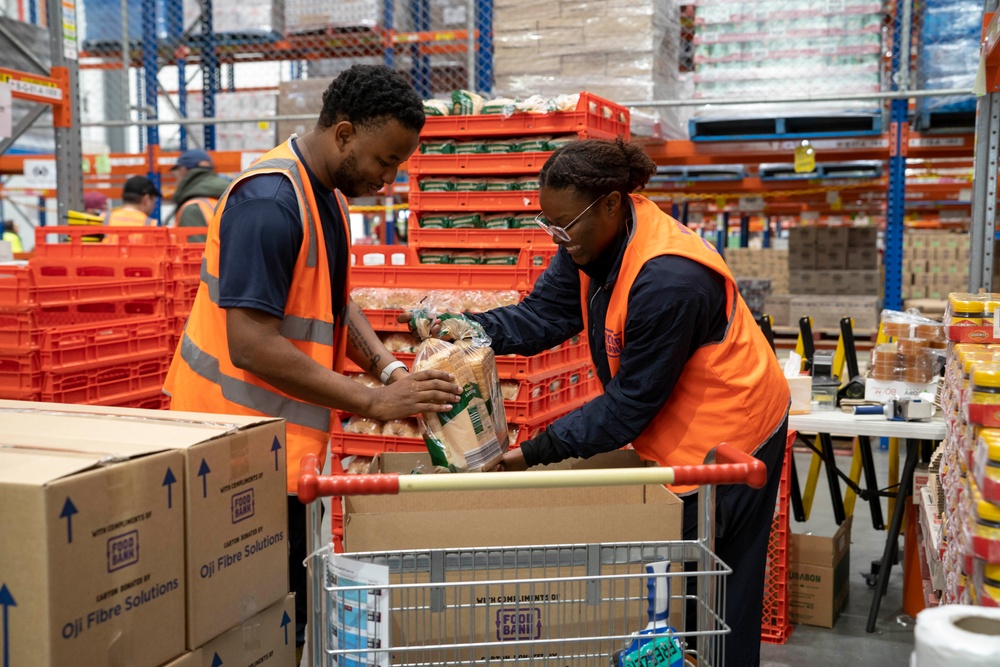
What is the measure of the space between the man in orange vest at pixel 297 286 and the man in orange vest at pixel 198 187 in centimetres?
455

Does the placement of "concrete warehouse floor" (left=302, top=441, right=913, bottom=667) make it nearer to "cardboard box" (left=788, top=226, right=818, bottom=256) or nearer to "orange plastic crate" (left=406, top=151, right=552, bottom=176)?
"orange plastic crate" (left=406, top=151, right=552, bottom=176)

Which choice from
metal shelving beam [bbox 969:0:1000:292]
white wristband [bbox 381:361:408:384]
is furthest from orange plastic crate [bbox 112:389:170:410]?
metal shelving beam [bbox 969:0:1000:292]

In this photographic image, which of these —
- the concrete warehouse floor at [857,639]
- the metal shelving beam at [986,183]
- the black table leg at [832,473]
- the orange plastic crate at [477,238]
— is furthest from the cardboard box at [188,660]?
the metal shelving beam at [986,183]

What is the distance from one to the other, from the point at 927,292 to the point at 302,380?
28.7 feet

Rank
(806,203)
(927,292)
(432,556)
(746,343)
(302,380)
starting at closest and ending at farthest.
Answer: (432,556), (302,380), (746,343), (927,292), (806,203)

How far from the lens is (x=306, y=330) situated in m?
2.37

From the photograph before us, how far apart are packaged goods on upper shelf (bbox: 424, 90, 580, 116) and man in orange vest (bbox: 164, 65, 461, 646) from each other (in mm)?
2281

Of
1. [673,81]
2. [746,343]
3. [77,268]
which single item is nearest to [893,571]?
[746,343]

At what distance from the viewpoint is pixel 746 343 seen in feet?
8.26

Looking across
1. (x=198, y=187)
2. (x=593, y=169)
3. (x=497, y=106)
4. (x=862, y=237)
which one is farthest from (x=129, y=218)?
(x=862, y=237)

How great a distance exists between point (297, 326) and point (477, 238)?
255 centimetres

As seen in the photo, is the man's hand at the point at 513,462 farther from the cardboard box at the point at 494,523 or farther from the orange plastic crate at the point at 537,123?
the orange plastic crate at the point at 537,123

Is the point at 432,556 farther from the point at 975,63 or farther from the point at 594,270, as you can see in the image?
the point at 975,63

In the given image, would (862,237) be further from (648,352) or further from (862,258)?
(648,352)
